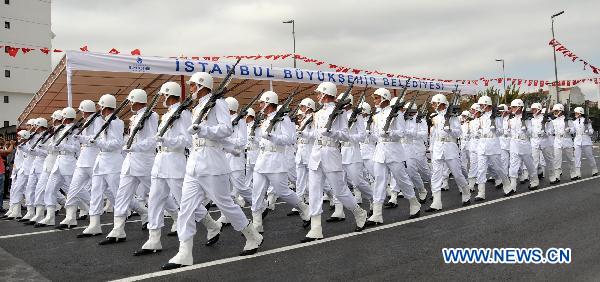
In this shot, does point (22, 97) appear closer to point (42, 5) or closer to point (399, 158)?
point (42, 5)

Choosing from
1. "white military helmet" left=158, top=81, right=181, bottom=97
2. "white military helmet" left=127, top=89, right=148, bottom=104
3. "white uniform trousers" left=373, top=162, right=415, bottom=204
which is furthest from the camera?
"white uniform trousers" left=373, top=162, right=415, bottom=204

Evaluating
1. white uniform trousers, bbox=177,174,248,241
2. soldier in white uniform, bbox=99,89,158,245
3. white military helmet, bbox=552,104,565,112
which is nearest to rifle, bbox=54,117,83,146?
soldier in white uniform, bbox=99,89,158,245

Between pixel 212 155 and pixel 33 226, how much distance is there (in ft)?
18.9

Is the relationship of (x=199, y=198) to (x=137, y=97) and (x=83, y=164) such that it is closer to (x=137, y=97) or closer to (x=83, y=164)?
(x=137, y=97)

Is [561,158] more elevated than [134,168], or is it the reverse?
[134,168]

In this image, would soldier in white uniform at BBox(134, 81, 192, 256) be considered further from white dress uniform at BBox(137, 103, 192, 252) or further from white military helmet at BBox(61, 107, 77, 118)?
white military helmet at BBox(61, 107, 77, 118)

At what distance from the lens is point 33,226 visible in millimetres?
9578

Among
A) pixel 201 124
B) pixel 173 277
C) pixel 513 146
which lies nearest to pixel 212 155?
pixel 201 124

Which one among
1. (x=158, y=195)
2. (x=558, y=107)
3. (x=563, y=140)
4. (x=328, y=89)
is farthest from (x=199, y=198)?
(x=558, y=107)

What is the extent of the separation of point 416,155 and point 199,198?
6.72 m

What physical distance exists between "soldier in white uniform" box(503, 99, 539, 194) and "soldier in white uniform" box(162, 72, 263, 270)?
26.6 feet

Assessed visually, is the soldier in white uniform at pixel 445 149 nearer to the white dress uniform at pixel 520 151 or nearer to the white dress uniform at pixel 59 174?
the white dress uniform at pixel 520 151

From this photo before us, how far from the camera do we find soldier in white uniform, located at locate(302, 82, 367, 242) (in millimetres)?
7066

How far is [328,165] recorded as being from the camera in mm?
7191
